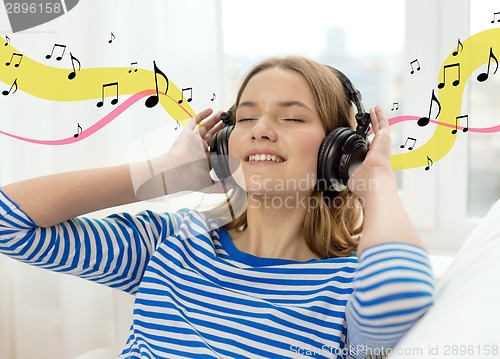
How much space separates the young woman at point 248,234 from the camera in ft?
3.47

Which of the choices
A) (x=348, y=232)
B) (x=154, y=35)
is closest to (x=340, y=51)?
(x=154, y=35)

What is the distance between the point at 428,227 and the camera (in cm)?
165

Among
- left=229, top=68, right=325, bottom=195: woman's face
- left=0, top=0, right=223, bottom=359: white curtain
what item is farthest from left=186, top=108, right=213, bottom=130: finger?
left=0, top=0, right=223, bottom=359: white curtain

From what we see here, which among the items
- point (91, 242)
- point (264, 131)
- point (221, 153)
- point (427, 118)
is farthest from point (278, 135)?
point (427, 118)

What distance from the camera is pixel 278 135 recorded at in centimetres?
112

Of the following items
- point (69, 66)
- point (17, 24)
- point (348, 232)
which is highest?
point (17, 24)

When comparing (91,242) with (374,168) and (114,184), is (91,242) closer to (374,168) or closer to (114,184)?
(114,184)

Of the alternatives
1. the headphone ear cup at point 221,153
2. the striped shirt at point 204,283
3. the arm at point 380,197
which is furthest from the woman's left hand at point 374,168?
the headphone ear cup at point 221,153

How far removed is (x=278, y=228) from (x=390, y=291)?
355 millimetres

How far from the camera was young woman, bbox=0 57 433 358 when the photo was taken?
3.47 feet

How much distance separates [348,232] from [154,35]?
75 cm

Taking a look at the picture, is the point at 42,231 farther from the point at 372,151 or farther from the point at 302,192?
the point at 372,151

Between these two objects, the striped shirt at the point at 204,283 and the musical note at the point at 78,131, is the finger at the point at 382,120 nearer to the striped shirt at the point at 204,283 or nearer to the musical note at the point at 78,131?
the striped shirt at the point at 204,283

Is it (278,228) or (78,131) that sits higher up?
(78,131)
